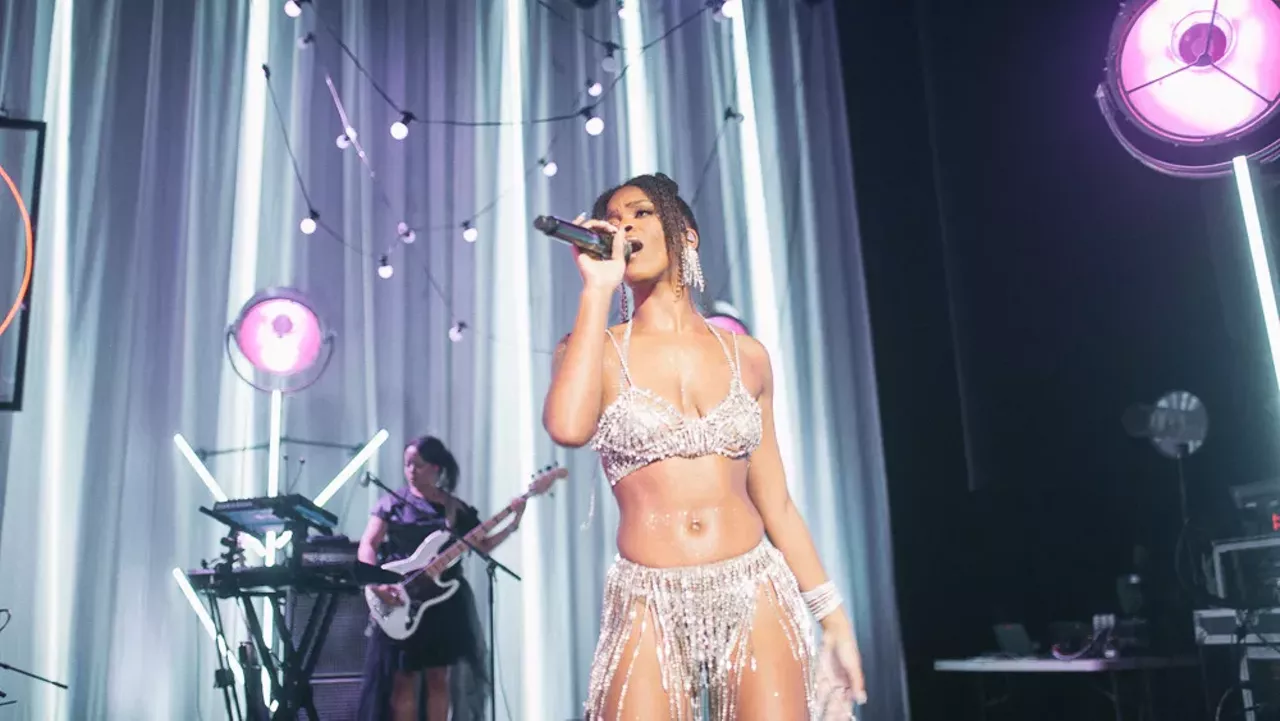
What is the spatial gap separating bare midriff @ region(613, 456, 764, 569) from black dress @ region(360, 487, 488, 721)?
110 inches

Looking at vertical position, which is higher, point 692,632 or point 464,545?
point 464,545

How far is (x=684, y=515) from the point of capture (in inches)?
69.1

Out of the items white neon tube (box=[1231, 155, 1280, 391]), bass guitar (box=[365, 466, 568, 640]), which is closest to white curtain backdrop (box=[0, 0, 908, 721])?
bass guitar (box=[365, 466, 568, 640])

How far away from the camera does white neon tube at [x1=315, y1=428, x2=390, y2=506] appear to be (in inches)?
198

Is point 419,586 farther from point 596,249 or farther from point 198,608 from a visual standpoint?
point 596,249

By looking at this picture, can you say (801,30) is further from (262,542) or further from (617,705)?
(617,705)

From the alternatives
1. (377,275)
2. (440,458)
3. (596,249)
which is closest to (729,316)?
(440,458)

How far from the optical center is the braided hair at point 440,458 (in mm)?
4711

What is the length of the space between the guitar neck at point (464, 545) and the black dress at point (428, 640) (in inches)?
2.9

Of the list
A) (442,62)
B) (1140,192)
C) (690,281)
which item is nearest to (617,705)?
(690,281)

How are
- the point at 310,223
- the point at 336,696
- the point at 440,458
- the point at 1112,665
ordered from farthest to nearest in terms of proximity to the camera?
the point at 310,223 → the point at 440,458 → the point at 336,696 → the point at 1112,665

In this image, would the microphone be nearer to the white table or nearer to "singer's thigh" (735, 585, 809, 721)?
"singer's thigh" (735, 585, 809, 721)

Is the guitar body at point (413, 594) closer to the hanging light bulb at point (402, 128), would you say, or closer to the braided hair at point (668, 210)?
the hanging light bulb at point (402, 128)

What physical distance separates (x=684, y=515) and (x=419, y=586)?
2.85m
